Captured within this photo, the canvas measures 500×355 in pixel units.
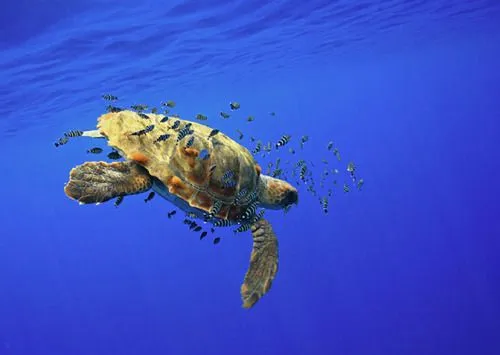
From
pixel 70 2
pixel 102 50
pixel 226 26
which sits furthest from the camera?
pixel 226 26

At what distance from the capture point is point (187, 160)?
17.9ft

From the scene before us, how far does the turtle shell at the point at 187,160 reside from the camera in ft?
17.5

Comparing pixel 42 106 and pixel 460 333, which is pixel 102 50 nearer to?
pixel 42 106

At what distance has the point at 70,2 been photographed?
41.5ft

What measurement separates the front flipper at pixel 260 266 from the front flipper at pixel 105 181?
195 centimetres

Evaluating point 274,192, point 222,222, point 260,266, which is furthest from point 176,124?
point 260,266

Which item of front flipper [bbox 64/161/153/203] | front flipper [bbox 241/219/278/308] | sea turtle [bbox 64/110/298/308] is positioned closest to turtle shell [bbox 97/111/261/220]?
sea turtle [bbox 64/110/298/308]

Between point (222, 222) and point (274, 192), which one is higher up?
point (222, 222)

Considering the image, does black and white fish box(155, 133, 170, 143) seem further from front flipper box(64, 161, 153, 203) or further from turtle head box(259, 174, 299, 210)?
turtle head box(259, 174, 299, 210)

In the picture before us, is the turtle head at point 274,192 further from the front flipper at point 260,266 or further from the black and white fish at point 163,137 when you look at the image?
the black and white fish at point 163,137

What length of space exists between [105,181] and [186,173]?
1.06 meters

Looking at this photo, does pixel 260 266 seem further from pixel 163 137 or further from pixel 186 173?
pixel 163 137

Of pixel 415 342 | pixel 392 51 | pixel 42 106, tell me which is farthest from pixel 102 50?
pixel 392 51

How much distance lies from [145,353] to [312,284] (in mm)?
16429
